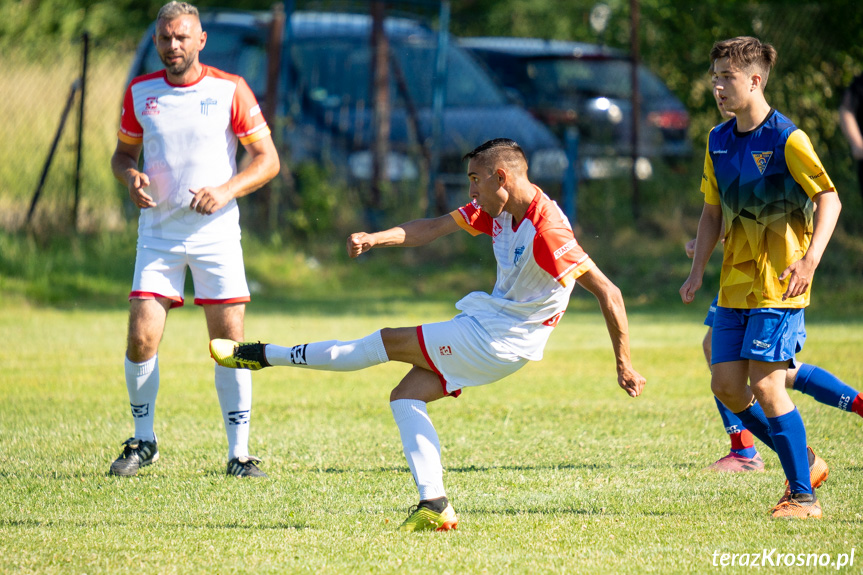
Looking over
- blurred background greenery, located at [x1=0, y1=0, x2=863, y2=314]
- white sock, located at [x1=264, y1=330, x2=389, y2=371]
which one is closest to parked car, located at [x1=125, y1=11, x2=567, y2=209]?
blurred background greenery, located at [x1=0, y1=0, x2=863, y2=314]

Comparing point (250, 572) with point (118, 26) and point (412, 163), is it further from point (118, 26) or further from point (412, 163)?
point (118, 26)

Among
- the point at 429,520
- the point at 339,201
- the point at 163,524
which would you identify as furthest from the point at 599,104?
the point at 163,524

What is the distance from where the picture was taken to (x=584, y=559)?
3.76 meters

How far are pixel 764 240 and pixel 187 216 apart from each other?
9.12ft

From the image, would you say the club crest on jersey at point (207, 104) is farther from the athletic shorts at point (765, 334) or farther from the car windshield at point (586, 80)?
the car windshield at point (586, 80)

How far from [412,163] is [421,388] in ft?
30.1

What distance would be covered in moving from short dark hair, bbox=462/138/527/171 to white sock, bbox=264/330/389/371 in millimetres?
824

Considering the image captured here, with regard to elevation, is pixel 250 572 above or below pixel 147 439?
above

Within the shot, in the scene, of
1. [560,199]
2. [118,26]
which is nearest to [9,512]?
[560,199]

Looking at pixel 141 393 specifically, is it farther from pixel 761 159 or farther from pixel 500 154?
pixel 761 159

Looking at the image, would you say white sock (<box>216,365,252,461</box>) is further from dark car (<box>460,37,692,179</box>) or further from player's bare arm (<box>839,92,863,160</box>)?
dark car (<box>460,37,692,179</box>)

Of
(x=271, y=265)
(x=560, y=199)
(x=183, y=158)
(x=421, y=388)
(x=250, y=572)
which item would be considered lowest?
(x=271, y=265)

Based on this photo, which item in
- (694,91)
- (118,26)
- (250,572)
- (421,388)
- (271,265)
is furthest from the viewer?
(118,26)

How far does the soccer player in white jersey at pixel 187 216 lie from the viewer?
17.2 feet
